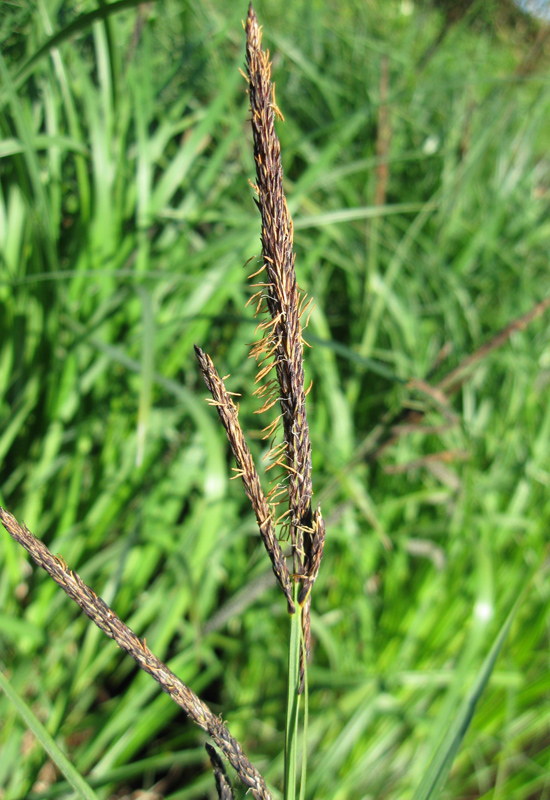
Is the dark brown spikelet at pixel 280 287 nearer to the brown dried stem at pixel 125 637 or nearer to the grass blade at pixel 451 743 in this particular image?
the brown dried stem at pixel 125 637

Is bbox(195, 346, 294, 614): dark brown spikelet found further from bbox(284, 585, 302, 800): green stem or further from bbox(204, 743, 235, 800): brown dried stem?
bbox(204, 743, 235, 800): brown dried stem

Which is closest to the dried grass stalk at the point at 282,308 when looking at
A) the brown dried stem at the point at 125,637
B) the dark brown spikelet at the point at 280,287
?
the dark brown spikelet at the point at 280,287

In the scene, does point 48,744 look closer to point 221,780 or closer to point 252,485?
point 221,780

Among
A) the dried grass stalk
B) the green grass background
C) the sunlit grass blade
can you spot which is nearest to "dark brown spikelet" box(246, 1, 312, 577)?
the dried grass stalk

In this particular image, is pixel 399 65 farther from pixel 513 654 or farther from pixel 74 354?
pixel 513 654

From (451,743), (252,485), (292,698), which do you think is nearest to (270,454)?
(252,485)

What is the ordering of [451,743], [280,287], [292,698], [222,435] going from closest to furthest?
[280,287] → [292,698] → [451,743] → [222,435]
